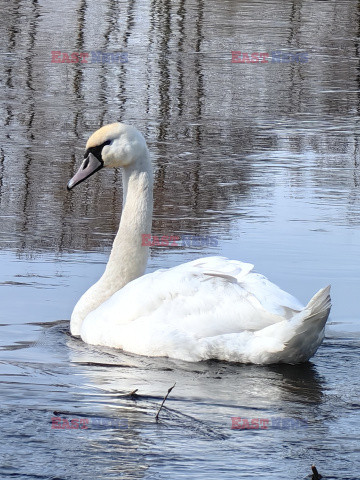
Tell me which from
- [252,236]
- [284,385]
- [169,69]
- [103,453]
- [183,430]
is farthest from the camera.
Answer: [169,69]

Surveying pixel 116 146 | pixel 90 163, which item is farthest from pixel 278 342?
pixel 90 163

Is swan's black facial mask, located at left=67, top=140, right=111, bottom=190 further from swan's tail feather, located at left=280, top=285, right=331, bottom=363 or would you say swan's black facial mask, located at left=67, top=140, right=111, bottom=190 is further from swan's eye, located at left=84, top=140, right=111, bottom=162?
swan's tail feather, located at left=280, top=285, right=331, bottom=363

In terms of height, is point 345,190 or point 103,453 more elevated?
point 345,190

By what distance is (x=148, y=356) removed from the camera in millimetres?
7254

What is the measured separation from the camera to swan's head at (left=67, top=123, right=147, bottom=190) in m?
8.16

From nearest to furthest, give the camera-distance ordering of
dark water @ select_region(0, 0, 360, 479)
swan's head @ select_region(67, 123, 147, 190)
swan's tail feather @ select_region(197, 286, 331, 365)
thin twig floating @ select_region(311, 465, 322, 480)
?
thin twig floating @ select_region(311, 465, 322, 480), dark water @ select_region(0, 0, 360, 479), swan's tail feather @ select_region(197, 286, 331, 365), swan's head @ select_region(67, 123, 147, 190)

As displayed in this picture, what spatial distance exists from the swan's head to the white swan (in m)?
0.94

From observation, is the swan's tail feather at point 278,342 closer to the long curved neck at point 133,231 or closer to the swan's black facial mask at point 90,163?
the long curved neck at point 133,231

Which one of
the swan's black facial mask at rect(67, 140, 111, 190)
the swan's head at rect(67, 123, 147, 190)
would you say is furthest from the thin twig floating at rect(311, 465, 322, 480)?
the swan's black facial mask at rect(67, 140, 111, 190)

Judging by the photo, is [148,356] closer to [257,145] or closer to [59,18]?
[257,145]

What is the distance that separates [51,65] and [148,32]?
4.73m

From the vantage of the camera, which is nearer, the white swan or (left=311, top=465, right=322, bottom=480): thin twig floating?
(left=311, top=465, right=322, bottom=480): thin twig floating

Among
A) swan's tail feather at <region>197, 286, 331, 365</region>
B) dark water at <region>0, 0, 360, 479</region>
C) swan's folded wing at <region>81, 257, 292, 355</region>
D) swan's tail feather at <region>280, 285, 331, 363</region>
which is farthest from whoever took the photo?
swan's folded wing at <region>81, 257, 292, 355</region>

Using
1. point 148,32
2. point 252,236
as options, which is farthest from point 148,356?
point 148,32
